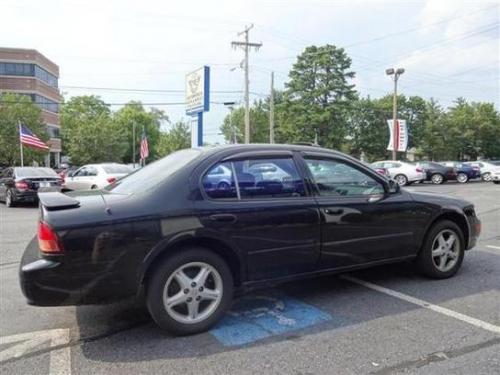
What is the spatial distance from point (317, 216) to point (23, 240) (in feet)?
20.4

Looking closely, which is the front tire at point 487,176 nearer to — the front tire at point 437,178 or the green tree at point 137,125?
the front tire at point 437,178

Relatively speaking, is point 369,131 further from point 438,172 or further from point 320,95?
point 438,172

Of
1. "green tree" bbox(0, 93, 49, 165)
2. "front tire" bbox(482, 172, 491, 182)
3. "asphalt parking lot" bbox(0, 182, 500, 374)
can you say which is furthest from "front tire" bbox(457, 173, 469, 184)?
"green tree" bbox(0, 93, 49, 165)

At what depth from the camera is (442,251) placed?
5535 mm

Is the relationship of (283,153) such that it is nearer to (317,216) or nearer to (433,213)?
(317,216)

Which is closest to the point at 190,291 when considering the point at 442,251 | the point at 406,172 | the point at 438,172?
the point at 442,251

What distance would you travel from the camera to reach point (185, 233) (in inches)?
154

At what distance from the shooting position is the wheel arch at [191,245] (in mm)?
3816

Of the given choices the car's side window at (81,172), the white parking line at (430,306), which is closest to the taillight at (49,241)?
the white parking line at (430,306)

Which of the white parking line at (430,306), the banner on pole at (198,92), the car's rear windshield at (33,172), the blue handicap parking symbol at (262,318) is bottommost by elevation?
the blue handicap parking symbol at (262,318)

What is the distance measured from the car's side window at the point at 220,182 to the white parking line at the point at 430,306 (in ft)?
6.87

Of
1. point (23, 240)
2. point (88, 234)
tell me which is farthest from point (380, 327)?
point (23, 240)

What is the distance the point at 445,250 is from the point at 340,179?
1705mm

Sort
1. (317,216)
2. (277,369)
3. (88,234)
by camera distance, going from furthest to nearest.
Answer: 1. (317,216)
2. (88,234)
3. (277,369)
